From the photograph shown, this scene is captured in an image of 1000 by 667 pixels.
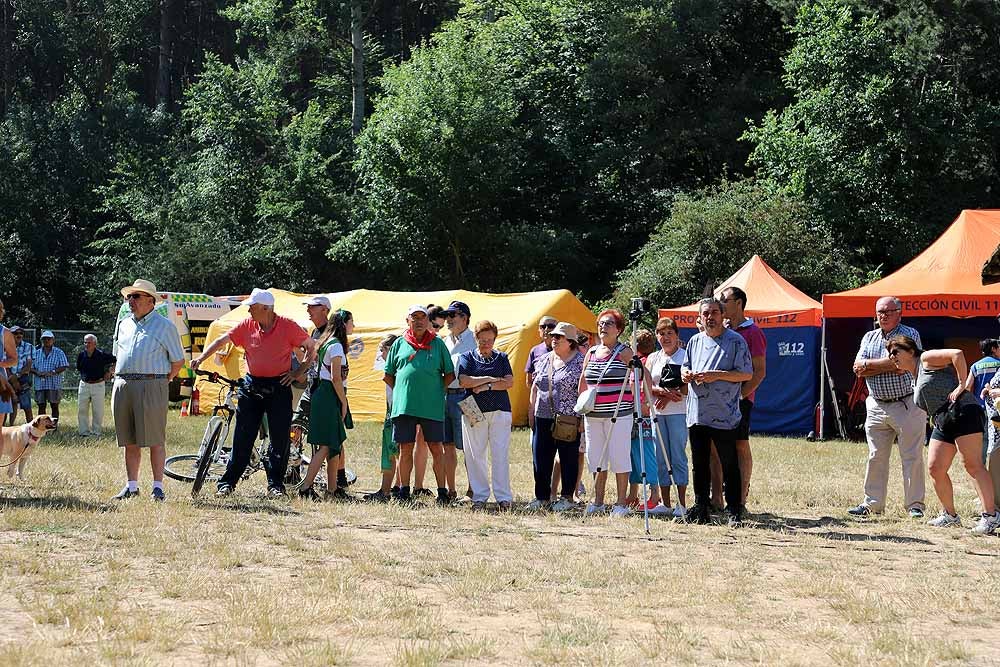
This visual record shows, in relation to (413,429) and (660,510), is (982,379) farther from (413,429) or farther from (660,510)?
(413,429)

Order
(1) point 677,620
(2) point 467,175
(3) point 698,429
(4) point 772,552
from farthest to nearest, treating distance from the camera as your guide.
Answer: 1. (2) point 467,175
2. (3) point 698,429
3. (4) point 772,552
4. (1) point 677,620

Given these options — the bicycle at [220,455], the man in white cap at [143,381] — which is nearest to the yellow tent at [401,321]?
the bicycle at [220,455]

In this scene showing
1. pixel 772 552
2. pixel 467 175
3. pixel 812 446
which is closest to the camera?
pixel 772 552

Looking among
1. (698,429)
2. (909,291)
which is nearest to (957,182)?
(909,291)

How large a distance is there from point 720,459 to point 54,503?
Answer: 5.00 metres

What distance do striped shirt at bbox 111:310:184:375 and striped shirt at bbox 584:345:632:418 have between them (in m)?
3.24

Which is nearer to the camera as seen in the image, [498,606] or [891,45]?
[498,606]

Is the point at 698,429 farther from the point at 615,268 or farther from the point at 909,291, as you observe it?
the point at 615,268

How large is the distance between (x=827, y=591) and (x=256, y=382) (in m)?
5.06

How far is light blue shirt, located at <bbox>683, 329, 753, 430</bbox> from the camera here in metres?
8.86

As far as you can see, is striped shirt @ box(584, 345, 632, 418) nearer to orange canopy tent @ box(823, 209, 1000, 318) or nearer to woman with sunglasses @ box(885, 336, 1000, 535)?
woman with sunglasses @ box(885, 336, 1000, 535)

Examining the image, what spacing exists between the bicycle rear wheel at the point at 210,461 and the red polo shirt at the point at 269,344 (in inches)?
29.8

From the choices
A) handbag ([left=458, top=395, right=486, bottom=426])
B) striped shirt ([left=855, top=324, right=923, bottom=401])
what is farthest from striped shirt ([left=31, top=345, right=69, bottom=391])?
striped shirt ([left=855, top=324, right=923, bottom=401])

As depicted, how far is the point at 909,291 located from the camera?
699 inches
